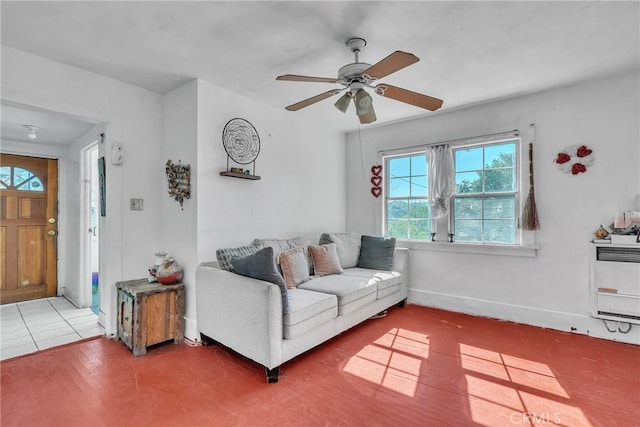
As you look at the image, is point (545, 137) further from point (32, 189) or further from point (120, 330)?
point (32, 189)

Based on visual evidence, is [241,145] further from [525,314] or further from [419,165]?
[525,314]

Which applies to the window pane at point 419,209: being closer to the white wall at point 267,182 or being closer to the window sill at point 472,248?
the window sill at point 472,248

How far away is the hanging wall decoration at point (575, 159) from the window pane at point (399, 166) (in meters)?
1.73

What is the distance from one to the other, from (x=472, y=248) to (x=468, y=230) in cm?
24

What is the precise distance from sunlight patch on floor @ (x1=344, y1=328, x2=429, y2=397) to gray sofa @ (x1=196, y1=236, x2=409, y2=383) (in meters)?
0.34

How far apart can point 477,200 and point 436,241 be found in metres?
0.73

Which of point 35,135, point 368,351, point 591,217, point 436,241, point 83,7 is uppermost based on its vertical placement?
point 83,7

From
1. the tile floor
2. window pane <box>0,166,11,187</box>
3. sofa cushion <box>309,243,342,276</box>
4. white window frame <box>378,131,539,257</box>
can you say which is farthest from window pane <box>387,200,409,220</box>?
window pane <box>0,166,11,187</box>

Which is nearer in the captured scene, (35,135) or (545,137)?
(545,137)

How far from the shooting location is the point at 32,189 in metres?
4.43

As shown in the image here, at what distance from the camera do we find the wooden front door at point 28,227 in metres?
Result: 4.21

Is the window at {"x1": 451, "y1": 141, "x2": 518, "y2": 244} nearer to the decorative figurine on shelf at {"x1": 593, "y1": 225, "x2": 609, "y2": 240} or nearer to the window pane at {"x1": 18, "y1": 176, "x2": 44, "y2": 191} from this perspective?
the decorative figurine on shelf at {"x1": 593, "y1": 225, "x2": 609, "y2": 240}

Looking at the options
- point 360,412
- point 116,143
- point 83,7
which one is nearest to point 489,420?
point 360,412

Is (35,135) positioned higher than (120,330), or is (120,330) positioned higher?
(35,135)
